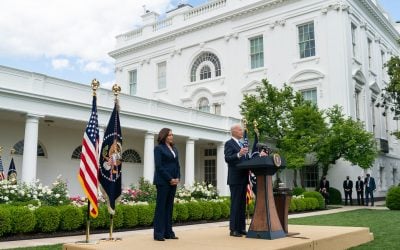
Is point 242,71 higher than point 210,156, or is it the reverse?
point 242,71

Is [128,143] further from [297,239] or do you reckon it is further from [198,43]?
[297,239]

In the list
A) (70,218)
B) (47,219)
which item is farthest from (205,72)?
(47,219)

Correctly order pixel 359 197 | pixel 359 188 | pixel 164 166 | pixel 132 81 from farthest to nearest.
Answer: pixel 132 81 → pixel 359 197 → pixel 359 188 → pixel 164 166

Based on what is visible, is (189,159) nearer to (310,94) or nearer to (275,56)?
(310,94)

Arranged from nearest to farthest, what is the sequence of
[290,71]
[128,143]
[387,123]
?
[128,143] < [290,71] < [387,123]

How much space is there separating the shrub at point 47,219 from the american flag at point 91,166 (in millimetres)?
4244

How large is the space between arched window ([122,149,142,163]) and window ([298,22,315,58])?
13.2 m

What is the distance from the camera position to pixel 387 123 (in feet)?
114

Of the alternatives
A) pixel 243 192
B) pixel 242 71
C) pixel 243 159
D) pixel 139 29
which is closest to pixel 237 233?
pixel 243 192

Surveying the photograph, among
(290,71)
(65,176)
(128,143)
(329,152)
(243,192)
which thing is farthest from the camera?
(290,71)

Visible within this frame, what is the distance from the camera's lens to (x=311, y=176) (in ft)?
95.9

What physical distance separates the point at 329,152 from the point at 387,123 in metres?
13.4

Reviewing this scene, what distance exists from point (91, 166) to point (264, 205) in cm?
332

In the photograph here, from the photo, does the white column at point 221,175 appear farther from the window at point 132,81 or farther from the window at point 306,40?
the window at point 132,81
